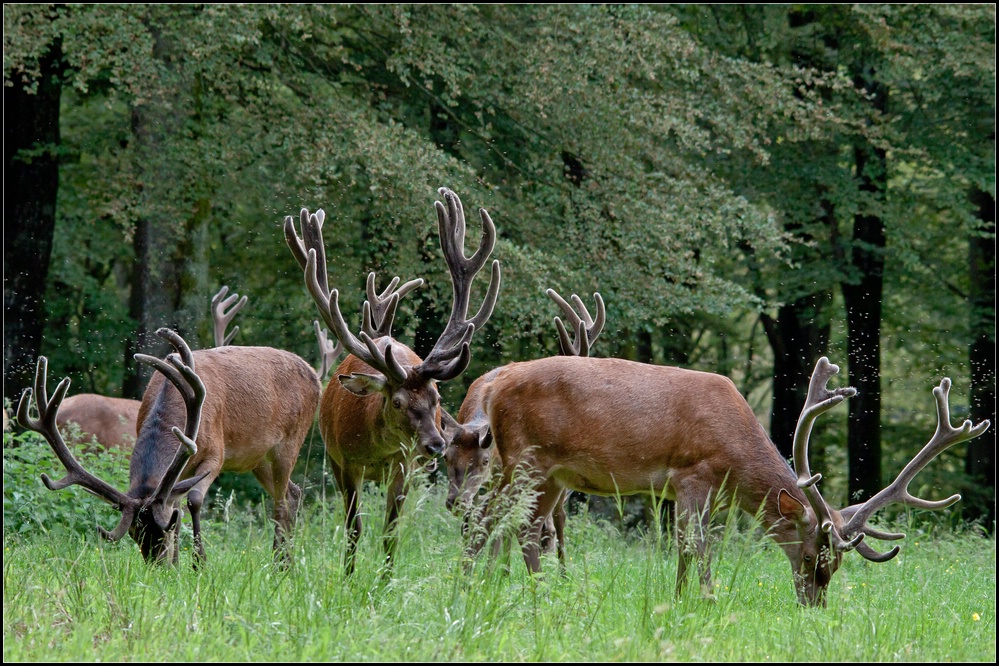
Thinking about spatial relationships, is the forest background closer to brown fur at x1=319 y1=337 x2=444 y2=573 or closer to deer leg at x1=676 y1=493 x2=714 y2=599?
brown fur at x1=319 y1=337 x2=444 y2=573

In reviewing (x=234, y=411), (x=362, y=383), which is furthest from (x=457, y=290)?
(x=234, y=411)

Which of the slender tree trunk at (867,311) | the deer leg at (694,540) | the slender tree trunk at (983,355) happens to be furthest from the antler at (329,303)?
the slender tree trunk at (983,355)

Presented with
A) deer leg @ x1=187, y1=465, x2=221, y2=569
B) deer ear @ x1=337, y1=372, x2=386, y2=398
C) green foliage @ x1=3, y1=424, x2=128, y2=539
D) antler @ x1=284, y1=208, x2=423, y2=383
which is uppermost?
antler @ x1=284, y1=208, x2=423, y2=383

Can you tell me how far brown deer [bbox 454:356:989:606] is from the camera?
233 inches

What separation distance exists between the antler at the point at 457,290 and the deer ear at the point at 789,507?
71.7 inches

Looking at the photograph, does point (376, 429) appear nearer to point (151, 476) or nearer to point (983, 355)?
point (151, 476)

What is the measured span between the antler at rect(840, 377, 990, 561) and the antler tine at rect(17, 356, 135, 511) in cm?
375

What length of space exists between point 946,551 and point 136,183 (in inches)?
351

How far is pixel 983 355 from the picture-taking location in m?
18.0

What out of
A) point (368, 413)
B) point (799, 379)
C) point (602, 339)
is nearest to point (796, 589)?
point (368, 413)

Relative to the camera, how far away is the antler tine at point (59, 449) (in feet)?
20.1

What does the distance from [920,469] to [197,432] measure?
152 inches

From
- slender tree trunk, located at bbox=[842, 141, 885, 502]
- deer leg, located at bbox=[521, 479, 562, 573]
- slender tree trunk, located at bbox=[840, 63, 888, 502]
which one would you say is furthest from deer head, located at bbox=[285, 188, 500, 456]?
slender tree trunk, located at bbox=[842, 141, 885, 502]

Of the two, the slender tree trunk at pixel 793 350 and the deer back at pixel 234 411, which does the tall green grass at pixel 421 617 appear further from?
the slender tree trunk at pixel 793 350
